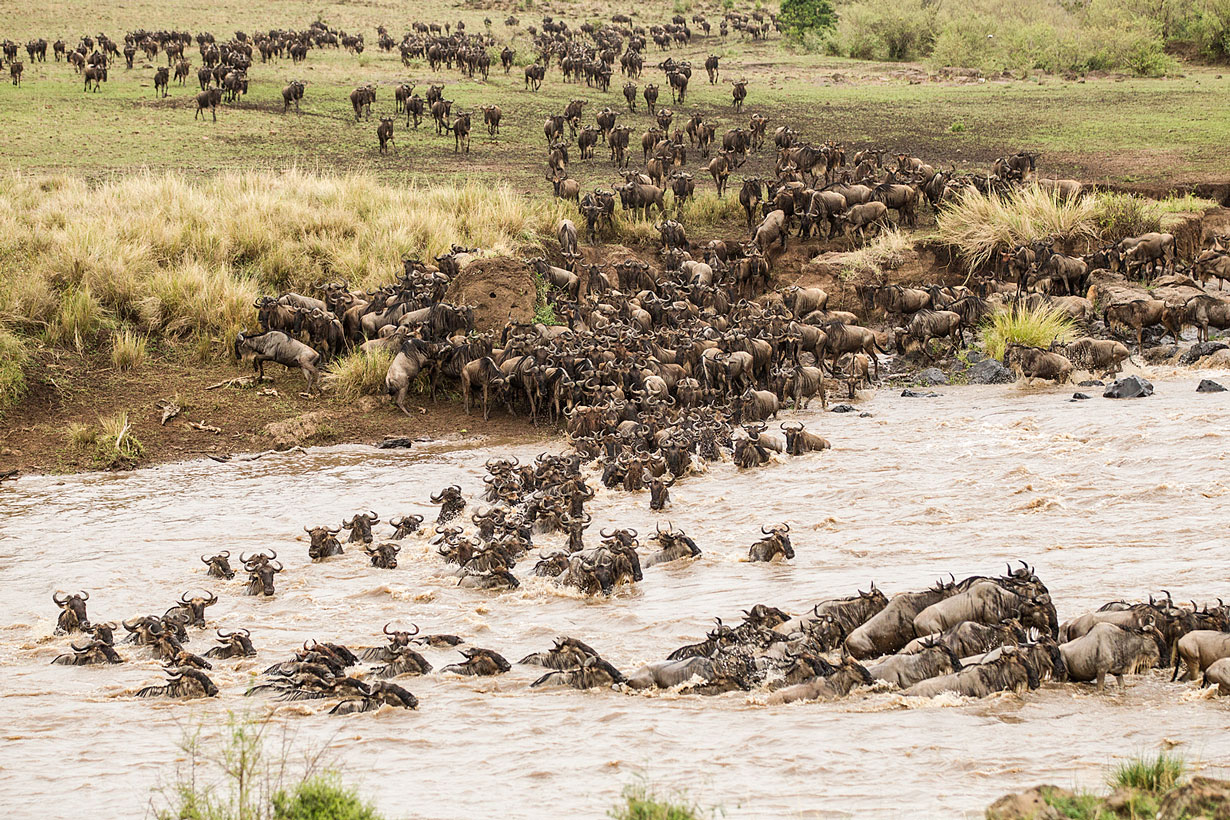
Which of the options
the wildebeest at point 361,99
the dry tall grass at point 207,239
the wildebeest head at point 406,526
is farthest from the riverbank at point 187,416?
the wildebeest at point 361,99

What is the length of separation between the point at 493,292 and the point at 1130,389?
8.58 metres

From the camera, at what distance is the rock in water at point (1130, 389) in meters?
11.9

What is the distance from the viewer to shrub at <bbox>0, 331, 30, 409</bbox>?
14.0m

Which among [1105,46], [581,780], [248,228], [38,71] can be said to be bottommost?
[581,780]

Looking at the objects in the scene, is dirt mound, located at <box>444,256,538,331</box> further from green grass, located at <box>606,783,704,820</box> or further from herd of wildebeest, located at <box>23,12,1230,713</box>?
green grass, located at <box>606,783,704,820</box>

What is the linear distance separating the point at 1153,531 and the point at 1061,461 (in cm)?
195

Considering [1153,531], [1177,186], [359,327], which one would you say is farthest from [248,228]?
[1177,186]

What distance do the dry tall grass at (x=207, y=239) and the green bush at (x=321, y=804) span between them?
40.4 ft

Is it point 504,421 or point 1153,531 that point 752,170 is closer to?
point 504,421

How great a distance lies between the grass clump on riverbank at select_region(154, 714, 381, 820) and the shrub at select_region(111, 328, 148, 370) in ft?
35.3

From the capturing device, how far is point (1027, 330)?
14.4 meters

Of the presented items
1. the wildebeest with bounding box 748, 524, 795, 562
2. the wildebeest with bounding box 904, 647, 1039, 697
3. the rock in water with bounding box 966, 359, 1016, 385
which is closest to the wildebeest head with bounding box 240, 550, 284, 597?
the wildebeest with bounding box 748, 524, 795, 562

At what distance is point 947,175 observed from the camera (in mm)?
20562

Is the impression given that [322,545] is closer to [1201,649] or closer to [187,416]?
[187,416]
